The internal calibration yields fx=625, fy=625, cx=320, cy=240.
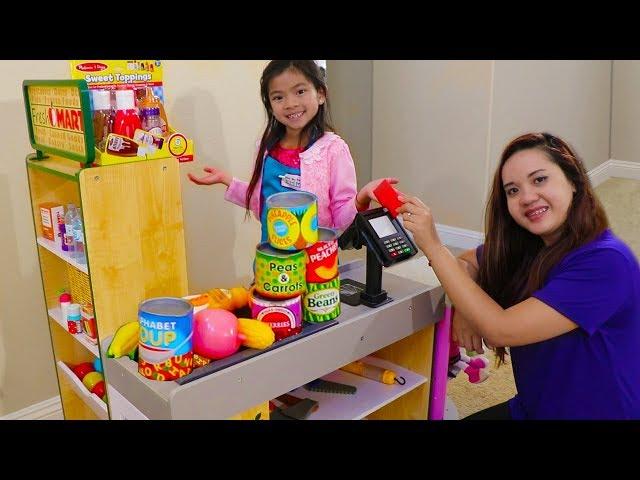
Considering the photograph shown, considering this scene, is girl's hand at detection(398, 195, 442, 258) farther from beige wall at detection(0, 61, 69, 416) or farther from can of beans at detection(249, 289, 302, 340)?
beige wall at detection(0, 61, 69, 416)

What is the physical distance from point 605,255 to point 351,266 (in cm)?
63

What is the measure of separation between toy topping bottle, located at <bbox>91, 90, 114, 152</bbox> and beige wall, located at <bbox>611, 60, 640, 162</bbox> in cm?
445

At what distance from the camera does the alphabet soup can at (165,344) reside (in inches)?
41.9

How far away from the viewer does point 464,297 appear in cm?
128

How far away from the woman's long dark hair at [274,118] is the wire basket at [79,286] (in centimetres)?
55

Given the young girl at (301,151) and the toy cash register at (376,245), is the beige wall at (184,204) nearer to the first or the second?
the young girl at (301,151)

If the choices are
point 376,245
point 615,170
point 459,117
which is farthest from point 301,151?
point 615,170

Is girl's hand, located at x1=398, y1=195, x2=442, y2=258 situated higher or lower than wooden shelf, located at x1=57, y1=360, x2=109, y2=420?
higher

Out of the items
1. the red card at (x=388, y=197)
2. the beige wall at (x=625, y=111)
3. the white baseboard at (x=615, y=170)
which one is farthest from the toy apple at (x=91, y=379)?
the beige wall at (x=625, y=111)

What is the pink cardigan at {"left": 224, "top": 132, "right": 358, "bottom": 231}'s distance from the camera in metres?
1.83


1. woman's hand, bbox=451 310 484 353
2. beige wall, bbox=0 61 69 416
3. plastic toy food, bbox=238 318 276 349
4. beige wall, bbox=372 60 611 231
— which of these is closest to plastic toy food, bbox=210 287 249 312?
plastic toy food, bbox=238 318 276 349

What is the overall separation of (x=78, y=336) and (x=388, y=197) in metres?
0.98

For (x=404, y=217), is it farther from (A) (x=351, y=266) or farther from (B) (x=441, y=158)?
(B) (x=441, y=158)
